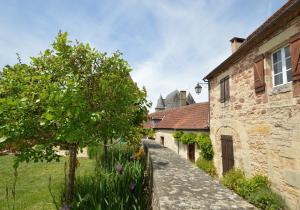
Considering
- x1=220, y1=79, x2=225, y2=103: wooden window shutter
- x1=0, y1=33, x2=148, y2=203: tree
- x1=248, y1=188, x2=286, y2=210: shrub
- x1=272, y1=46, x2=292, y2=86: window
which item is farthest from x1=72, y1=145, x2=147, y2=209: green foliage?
x1=220, y1=79, x2=225, y2=103: wooden window shutter

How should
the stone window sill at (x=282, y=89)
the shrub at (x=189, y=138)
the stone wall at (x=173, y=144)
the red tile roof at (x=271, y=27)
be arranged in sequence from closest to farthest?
the red tile roof at (x=271, y=27), the stone window sill at (x=282, y=89), the shrub at (x=189, y=138), the stone wall at (x=173, y=144)

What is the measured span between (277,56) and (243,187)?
169 inches

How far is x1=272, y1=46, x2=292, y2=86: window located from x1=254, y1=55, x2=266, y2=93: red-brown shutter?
0.32 meters

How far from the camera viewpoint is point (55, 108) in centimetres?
320

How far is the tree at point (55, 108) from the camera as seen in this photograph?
127 inches

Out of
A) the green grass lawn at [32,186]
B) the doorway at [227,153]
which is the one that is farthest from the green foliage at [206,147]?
the green grass lawn at [32,186]

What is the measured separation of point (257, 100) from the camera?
25.9 ft

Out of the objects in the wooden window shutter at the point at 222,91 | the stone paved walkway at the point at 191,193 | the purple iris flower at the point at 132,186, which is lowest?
the purple iris flower at the point at 132,186

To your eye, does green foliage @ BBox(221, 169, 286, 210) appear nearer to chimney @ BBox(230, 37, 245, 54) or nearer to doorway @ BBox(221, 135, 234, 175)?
doorway @ BBox(221, 135, 234, 175)

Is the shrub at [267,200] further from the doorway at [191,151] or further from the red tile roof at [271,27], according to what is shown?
the doorway at [191,151]

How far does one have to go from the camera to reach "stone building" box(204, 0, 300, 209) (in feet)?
20.1

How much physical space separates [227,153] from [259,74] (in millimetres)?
3914

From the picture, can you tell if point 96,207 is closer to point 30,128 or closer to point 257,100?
point 30,128

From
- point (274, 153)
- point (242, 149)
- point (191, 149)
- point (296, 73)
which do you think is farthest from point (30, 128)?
point (191, 149)
